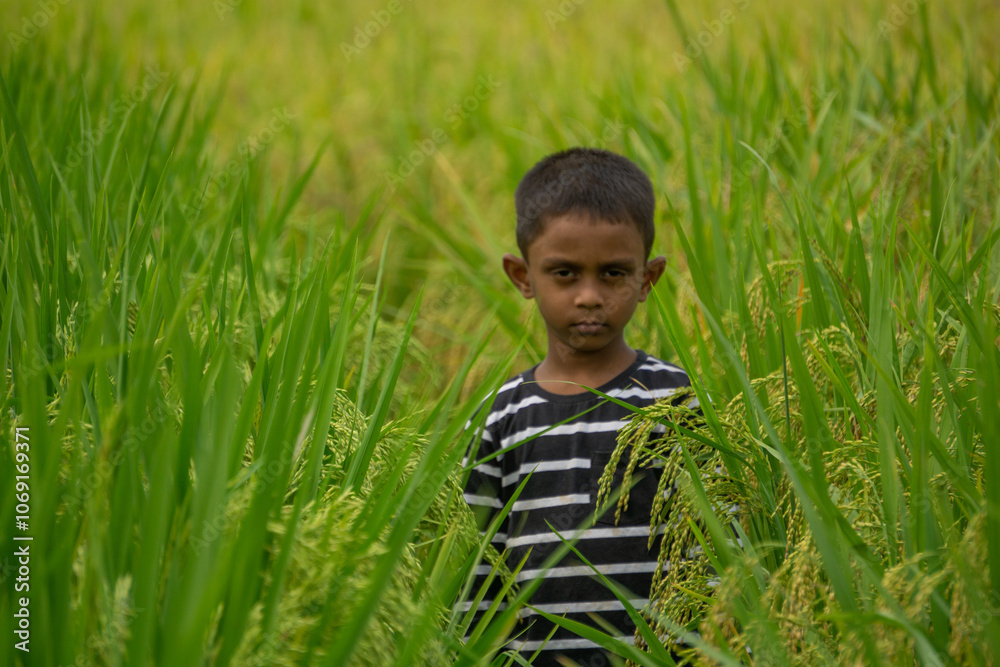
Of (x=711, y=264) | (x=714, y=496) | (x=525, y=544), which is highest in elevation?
(x=711, y=264)

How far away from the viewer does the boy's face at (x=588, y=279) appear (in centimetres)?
176

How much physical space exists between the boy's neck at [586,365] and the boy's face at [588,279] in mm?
12

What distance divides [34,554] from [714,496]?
1.01 metres

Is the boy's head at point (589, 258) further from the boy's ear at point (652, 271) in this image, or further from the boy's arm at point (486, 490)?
the boy's arm at point (486, 490)

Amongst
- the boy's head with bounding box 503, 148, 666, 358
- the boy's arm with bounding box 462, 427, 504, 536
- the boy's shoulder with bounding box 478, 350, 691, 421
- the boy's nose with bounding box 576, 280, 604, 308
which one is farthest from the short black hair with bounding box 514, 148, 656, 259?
the boy's arm with bounding box 462, 427, 504, 536

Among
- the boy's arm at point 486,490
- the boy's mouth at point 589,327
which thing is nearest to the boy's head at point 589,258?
the boy's mouth at point 589,327

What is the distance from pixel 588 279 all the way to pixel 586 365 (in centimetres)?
20

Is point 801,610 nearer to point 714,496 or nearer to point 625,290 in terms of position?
point 714,496

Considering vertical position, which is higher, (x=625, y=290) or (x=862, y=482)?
(x=625, y=290)

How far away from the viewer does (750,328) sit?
160 centimetres


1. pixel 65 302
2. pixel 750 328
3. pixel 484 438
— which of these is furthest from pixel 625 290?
pixel 65 302

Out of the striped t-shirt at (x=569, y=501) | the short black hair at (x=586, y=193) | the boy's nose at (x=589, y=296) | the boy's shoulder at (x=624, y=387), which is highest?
Result: the short black hair at (x=586, y=193)

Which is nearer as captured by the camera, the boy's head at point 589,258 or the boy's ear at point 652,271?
the boy's head at point 589,258

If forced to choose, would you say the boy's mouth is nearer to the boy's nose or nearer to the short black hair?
the boy's nose
